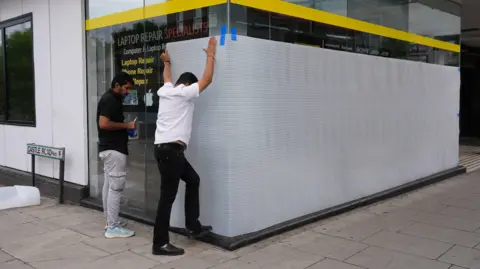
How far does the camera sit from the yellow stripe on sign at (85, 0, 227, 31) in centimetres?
488

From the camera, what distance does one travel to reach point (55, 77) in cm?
707

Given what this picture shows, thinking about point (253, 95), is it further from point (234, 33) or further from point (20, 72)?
point (20, 72)

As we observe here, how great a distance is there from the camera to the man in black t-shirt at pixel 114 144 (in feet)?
16.8

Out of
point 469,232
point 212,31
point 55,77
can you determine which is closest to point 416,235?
point 469,232

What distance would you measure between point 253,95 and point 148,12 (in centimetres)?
179

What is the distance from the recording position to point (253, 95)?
4.82 meters

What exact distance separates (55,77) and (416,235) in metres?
5.63

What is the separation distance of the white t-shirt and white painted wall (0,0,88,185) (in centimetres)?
245

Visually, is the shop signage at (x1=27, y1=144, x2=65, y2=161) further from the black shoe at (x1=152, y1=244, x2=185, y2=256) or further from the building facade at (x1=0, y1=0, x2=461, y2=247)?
the black shoe at (x1=152, y1=244, x2=185, y2=256)

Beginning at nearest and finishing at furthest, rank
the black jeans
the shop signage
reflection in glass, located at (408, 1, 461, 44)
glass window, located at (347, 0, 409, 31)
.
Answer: the black jeans < glass window, located at (347, 0, 409, 31) < the shop signage < reflection in glass, located at (408, 1, 461, 44)

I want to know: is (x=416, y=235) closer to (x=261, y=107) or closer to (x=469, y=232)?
(x=469, y=232)

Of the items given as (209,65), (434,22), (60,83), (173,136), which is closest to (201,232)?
(173,136)

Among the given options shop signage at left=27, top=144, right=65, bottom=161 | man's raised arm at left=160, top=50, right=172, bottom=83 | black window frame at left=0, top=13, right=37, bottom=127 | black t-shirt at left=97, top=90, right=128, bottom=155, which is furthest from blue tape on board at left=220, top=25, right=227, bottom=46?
black window frame at left=0, top=13, right=37, bottom=127

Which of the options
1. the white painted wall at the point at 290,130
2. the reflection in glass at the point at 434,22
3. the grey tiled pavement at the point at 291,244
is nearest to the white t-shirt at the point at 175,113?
the white painted wall at the point at 290,130
